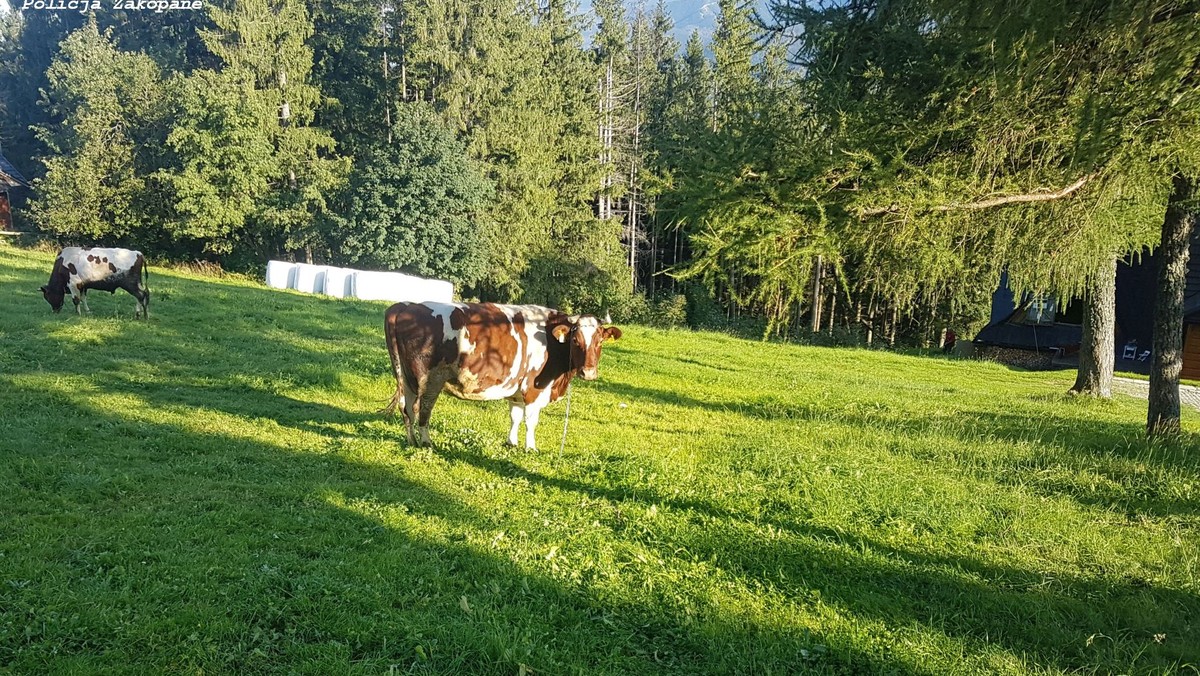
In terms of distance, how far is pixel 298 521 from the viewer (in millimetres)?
5328

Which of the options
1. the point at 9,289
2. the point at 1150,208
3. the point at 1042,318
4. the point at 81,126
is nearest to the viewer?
the point at 1150,208

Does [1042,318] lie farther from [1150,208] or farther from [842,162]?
[842,162]

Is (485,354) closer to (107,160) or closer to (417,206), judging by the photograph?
(417,206)

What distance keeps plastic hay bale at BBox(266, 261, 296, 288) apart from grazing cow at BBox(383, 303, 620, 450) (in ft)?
82.9

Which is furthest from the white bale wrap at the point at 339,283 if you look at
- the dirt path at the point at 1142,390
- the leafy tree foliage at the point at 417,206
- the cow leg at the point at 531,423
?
the dirt path at the point at 1142,390

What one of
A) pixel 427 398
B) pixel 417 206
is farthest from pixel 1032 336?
pixel 427 398

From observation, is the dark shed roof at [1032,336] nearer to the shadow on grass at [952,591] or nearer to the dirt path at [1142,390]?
the dirt path at [1142,390]

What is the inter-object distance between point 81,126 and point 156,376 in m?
38.0

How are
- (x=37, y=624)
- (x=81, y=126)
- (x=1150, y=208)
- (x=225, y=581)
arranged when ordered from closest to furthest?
(x=37, y=624) → (x=225, y=581) → (x=1150, y=208) → (x=81, y=126)

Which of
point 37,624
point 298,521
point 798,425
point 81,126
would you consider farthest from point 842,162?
point 81,126

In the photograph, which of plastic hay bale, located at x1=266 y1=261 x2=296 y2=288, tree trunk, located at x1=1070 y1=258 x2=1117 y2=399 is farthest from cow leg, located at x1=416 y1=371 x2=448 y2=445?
plastic hay bale, located at x1=266 y1=261 x2=296 y2=288

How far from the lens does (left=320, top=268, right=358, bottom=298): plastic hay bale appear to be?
2838cm

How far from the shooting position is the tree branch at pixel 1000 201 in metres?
6.95

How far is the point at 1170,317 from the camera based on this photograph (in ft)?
28.9
